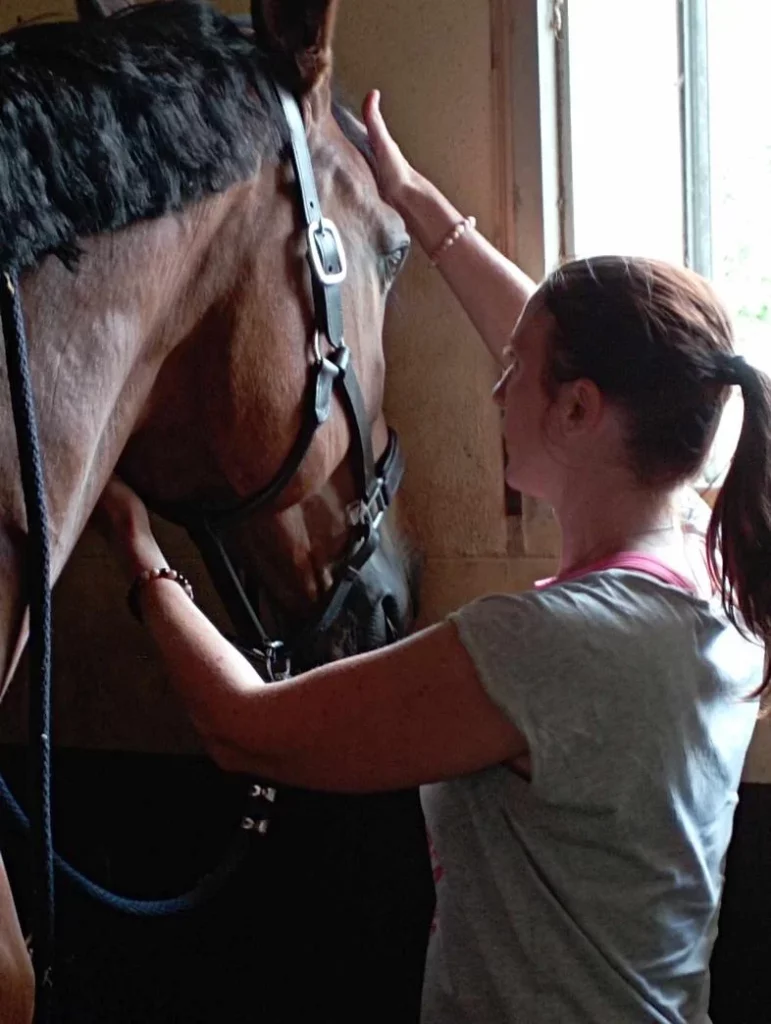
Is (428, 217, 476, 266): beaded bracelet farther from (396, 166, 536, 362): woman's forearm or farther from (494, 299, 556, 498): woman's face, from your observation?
(494, 299, 556, 498): woman's face

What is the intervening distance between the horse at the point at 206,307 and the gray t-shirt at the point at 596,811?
33 centimetres

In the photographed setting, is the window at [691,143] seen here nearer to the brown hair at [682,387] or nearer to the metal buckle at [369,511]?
the metal buckle at [369,511]

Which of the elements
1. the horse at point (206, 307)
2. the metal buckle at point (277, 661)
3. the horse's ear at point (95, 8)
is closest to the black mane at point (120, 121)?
the horse at point (206, 307)

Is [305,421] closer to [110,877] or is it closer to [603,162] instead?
[603,162]

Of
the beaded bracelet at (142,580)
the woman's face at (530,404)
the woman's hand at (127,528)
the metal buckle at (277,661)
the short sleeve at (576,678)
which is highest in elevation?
the woman's face at (530,404)

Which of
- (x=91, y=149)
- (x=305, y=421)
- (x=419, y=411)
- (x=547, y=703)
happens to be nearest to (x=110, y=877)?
(x=419, y=411)

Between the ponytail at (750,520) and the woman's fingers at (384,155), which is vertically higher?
the woman's fingers at (384,155)

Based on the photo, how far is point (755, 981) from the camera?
4.62ft

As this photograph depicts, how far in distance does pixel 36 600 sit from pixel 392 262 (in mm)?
604

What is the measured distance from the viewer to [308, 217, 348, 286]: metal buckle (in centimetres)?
101

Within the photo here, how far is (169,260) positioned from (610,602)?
452 mm

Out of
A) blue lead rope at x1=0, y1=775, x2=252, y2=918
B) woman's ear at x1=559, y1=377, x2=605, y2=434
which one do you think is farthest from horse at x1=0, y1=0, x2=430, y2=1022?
woman's ear at x1=559, y1=377, x2=605, y2=434

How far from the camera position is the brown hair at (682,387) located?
2.83ft

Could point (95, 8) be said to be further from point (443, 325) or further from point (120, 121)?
point (443, 325)
